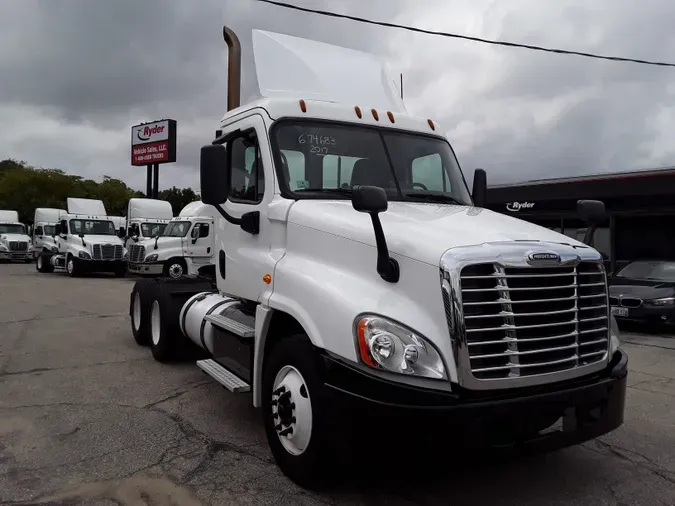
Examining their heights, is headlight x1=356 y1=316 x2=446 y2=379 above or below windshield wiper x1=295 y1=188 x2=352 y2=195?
below

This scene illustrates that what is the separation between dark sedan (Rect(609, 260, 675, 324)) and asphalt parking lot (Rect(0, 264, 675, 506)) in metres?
3.73

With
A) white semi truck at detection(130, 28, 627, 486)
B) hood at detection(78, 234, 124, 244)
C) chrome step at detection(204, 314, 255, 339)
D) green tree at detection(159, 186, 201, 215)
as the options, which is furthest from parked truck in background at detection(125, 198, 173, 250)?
green tree at detection(159, 186, 201, 215)

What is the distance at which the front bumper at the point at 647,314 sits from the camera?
1069 centimetres

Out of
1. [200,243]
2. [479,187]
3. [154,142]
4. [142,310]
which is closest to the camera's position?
[479,187]

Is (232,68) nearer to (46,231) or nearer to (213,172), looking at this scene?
(213,172)

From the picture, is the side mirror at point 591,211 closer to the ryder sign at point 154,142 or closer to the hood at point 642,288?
the hood at point 642,288

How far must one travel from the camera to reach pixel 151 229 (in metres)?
23.6

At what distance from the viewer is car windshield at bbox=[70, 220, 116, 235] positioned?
24438 mm

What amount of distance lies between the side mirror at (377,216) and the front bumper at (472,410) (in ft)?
2.02

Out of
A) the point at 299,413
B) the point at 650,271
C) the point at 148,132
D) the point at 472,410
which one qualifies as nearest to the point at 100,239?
the point at 148,132

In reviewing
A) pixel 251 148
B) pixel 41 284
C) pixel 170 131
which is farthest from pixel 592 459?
pixel 170 131

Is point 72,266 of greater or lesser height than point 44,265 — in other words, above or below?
above

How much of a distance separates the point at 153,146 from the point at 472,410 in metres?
36.8

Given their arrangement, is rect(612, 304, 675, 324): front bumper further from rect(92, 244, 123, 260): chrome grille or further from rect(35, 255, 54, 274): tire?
rect(35, 255, 54, 274): tire
